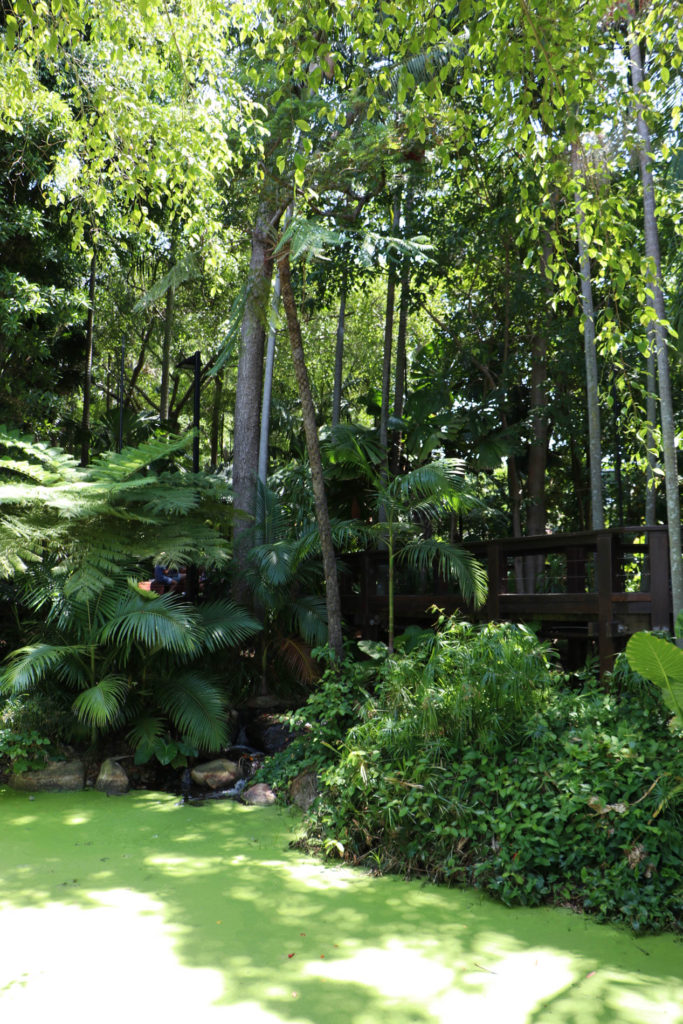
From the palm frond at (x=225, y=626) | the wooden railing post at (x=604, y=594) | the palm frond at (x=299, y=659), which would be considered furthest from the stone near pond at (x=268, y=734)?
the wooden railing post at (x=604, y=594)

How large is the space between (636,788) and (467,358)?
26.3 feet

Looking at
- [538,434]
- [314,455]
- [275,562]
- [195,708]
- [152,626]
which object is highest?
[538,434]

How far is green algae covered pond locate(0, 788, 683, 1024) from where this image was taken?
9.76 feet

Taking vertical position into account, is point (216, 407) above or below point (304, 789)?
above

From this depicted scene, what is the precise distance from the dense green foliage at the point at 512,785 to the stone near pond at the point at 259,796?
0.68 m

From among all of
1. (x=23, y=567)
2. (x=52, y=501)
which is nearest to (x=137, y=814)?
(x=23, y=567)

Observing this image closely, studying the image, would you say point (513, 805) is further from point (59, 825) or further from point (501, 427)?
point (501, 427)

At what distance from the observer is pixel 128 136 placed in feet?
16.0

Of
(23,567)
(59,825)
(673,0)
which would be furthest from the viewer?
(23,567)

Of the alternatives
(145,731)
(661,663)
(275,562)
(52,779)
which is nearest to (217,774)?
(145,731)

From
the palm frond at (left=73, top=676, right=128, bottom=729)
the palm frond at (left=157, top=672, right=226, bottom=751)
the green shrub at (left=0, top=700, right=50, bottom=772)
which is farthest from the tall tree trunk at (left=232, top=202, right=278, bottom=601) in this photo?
the green shrub at (left=0, top=700, right=50, bottom=772)

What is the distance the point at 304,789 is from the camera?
19.1 feet

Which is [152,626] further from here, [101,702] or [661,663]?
[661,663]

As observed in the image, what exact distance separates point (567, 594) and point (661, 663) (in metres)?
2.43
